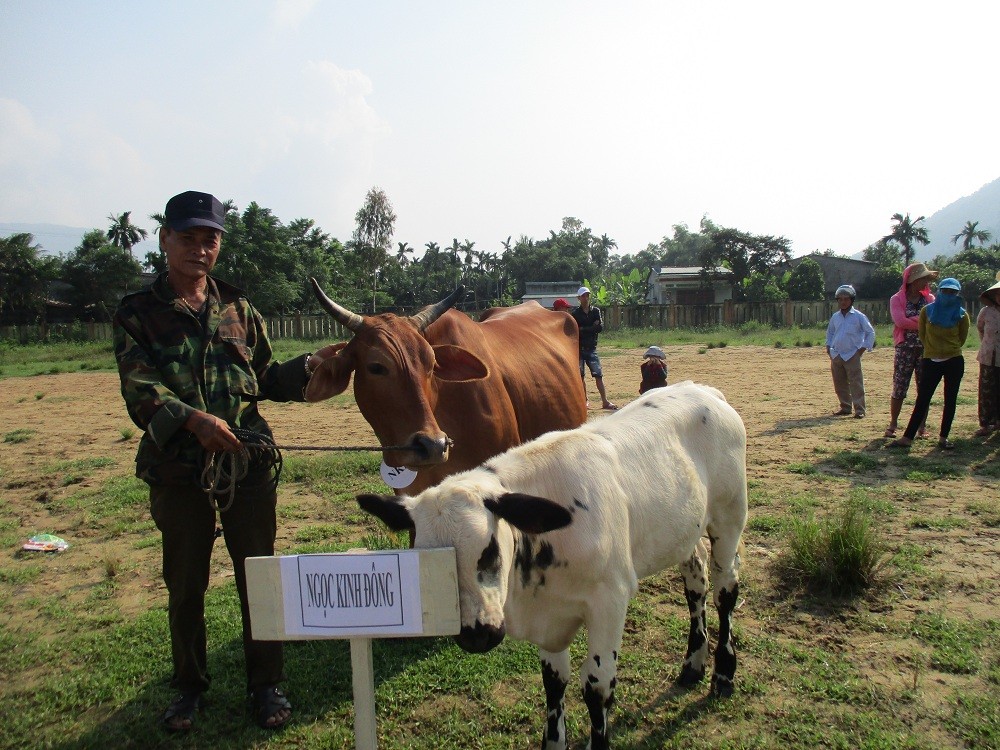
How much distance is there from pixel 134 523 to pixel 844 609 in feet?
20.0

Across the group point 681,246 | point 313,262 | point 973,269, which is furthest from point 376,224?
point 681,246

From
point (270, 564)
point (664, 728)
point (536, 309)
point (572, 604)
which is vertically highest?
point (536, 309)

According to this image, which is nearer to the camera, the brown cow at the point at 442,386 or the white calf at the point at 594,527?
the white calf at the point at 594,527

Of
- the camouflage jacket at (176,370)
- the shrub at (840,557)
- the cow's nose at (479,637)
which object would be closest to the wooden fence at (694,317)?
the shrub at (840,557)

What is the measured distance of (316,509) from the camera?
7.02 meters

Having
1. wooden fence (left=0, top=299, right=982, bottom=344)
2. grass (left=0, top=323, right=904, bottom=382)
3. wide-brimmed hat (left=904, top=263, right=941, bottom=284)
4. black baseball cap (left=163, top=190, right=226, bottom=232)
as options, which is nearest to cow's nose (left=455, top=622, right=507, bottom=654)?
black baseball cap (left=163, top=190, right=226, bottom=232)

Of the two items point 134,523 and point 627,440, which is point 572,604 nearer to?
point 627,440

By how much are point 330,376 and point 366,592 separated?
1.89 metres

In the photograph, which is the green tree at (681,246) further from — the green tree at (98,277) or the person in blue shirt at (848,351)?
the person in blue shirt at (848,351)

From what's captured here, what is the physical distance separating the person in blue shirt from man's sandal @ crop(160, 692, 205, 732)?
9.75 m

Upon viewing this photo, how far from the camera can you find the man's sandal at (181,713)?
3.52m

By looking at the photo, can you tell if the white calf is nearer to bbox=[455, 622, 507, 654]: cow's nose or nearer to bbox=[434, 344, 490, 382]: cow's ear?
bbox=[455, 622, 507, 654]: cow's nose

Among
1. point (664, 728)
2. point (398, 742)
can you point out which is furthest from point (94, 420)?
point (664, 728)

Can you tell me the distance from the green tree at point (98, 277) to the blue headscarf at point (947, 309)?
40214 mm
